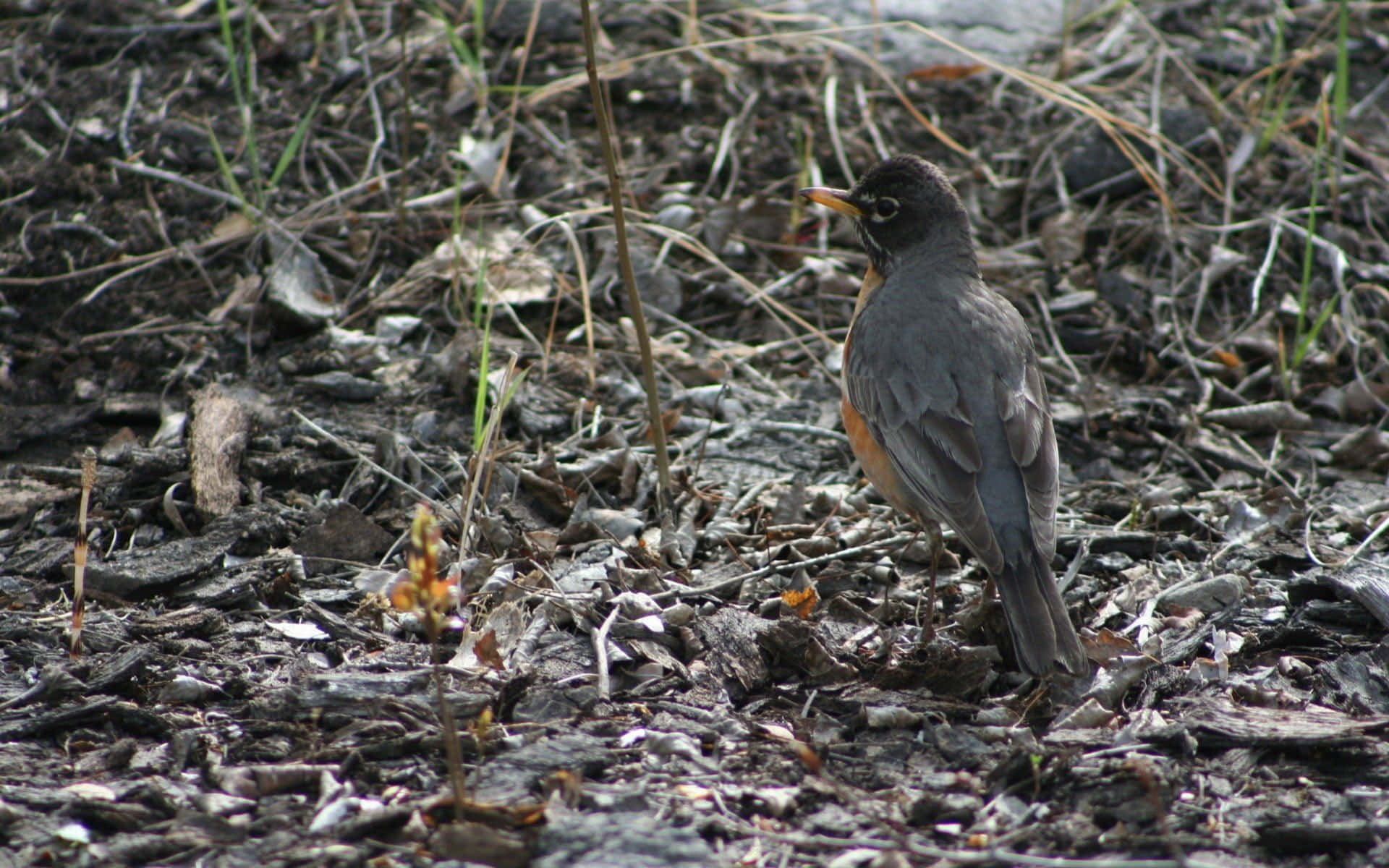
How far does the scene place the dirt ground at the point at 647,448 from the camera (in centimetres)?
331

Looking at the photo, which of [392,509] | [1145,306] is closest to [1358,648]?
[1145,306]

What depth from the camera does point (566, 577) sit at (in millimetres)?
4555

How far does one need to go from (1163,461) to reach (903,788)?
2.81 meters

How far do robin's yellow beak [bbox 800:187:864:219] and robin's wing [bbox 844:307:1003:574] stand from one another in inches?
29.1

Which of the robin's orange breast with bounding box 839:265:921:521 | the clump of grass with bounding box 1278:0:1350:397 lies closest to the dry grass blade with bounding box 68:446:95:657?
the robin's orange breast with bounding box 839:265:921:521

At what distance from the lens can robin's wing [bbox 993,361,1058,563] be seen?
4.25m

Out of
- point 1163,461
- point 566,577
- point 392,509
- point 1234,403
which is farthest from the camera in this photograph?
point 1234,403

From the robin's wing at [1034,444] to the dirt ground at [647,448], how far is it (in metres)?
0.44

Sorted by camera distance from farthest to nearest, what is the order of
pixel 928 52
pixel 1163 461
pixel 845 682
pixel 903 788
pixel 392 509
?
pixel 928 52
pixel 1163 461
pixel 392 509
pixel 845 682
pixel 903 788

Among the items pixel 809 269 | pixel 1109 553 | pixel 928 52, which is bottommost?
pixel 1109 553

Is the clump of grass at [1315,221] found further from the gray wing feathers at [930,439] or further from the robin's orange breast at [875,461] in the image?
the robin's orange breast at [875,461]

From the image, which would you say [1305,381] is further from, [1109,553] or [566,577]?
[566,577]

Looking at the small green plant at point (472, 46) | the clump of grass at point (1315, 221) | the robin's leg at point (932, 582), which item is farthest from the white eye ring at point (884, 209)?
the small green plant at point (472, 46)

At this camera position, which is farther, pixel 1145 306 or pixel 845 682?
pixel 1145 306
